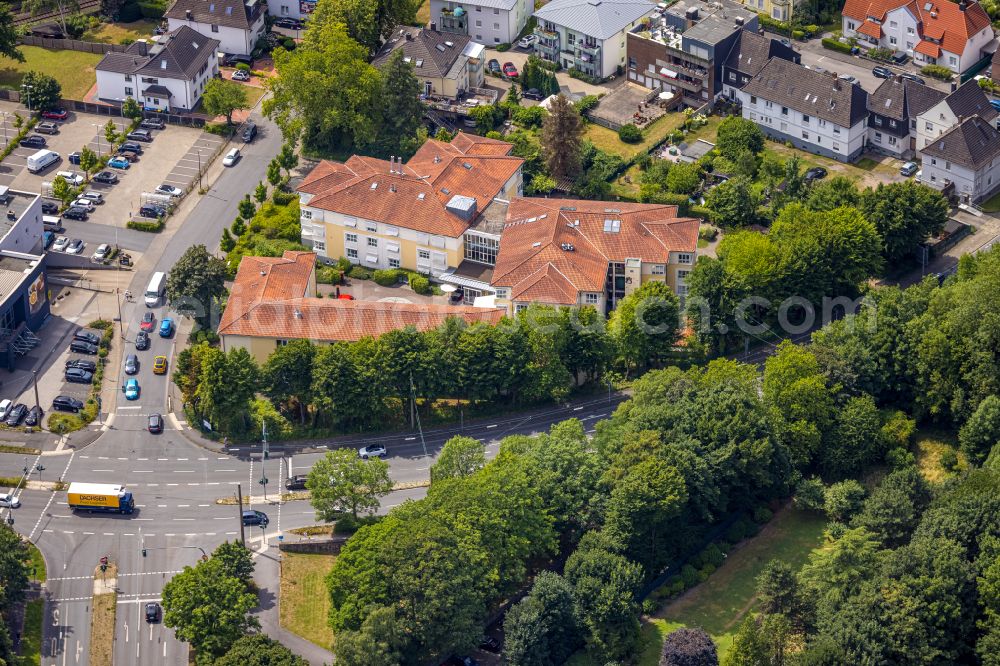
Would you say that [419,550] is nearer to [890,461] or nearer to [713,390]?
[713,390]

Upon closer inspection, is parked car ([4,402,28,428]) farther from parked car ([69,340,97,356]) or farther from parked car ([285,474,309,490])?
parked car ([285,474,309,490])

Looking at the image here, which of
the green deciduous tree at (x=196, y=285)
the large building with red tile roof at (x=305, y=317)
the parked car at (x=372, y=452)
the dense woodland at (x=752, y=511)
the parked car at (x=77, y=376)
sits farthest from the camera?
the green deciduous tree at (x=196, y=285)

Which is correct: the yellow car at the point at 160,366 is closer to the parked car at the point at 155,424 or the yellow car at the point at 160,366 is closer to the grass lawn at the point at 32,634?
the parked car at the point at 155,424

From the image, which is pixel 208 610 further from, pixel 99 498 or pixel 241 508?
pixel 99 498

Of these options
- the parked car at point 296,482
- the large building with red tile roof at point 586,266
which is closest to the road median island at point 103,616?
the parked car at point 296,482

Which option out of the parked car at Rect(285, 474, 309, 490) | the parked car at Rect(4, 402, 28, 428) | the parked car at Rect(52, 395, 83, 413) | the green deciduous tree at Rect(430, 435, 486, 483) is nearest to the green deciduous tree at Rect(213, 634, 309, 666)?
the parked car at Rect(285, 474, 309, 490)
